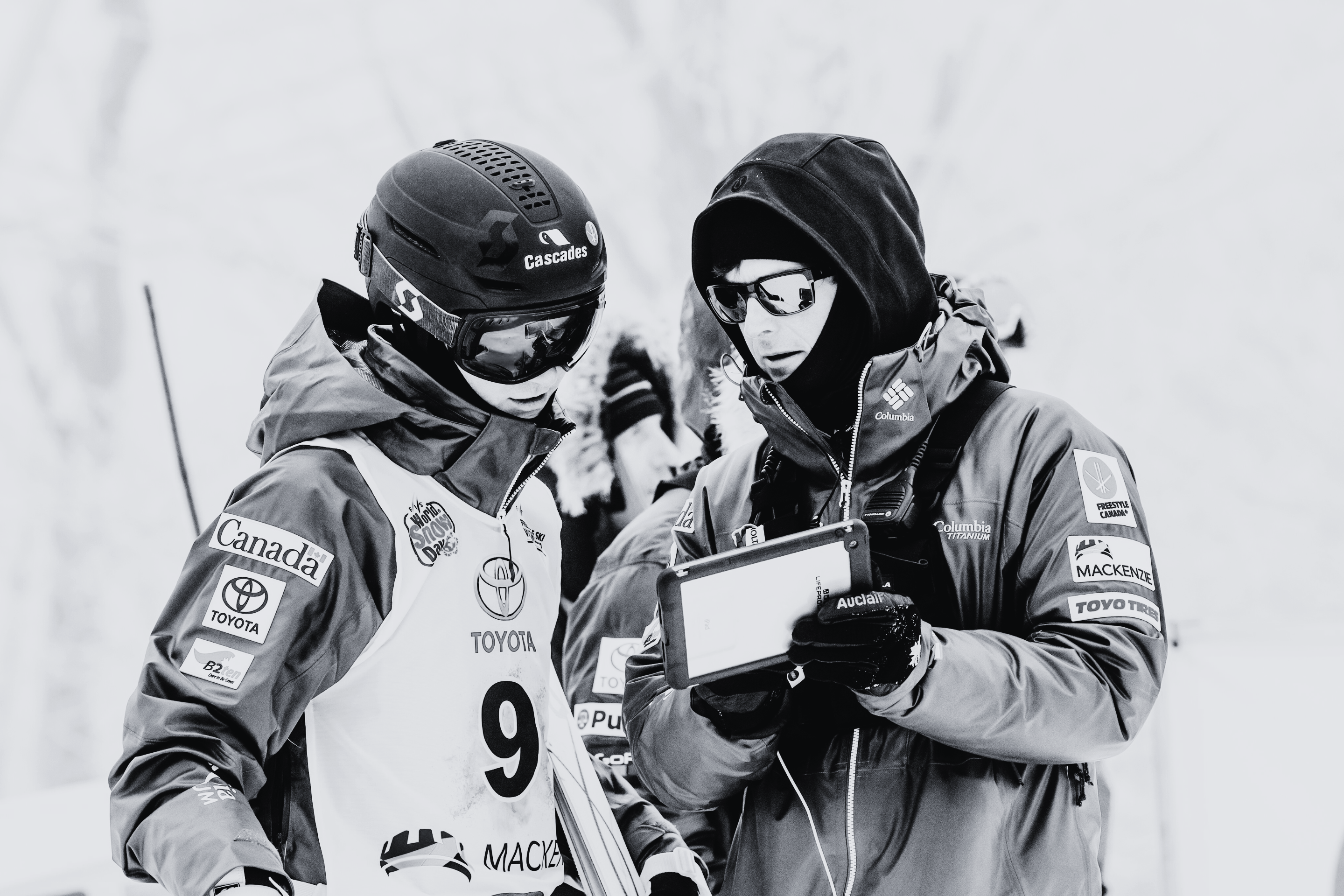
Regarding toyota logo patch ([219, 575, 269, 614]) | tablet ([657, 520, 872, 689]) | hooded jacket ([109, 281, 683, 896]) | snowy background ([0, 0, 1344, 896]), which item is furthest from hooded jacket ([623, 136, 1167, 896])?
snowy background ([0, 0, 1344, 896])

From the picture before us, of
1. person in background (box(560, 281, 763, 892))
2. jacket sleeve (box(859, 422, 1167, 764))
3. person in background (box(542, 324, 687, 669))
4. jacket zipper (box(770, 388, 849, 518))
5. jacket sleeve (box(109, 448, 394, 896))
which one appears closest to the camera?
jacket sleeve (box(109, 448, 394, 896))

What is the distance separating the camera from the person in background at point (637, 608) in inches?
103

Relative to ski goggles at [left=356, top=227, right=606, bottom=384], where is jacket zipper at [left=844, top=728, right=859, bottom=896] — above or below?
below

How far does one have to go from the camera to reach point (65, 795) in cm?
294

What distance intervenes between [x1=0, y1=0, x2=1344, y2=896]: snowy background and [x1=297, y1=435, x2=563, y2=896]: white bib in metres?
7.76

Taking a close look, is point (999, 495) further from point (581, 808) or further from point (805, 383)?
point (581, 808)

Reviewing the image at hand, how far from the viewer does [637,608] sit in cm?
272

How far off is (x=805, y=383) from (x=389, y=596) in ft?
2.20

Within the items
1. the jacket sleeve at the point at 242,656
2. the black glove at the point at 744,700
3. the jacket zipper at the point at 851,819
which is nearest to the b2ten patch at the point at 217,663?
the jacket sleeve at the point at 242,656

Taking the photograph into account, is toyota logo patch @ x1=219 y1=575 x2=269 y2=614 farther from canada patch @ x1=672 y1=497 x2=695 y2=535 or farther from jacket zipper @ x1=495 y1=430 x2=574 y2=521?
canada patch @ x1=672 y1=497 x2=695 y2=535

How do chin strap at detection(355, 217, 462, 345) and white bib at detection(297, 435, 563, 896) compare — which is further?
chin strap at detection(355, 217, 462, 345)

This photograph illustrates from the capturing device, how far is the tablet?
5.22ft

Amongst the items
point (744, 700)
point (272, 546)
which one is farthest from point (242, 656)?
point (744, 700)

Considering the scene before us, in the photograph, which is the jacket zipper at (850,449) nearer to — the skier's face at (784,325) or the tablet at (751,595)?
the skier's face at (784,325)
